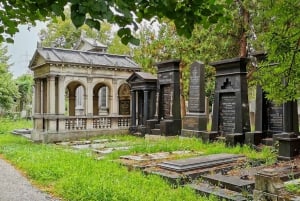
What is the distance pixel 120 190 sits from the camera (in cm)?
571

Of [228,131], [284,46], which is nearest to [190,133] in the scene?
[228,131]

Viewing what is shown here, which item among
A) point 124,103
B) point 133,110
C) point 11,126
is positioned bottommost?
point 11,126

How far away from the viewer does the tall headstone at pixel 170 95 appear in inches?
575

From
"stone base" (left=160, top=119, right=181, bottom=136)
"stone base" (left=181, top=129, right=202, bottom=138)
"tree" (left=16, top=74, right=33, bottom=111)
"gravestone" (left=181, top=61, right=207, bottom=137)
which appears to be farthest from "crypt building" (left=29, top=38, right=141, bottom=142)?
"tree" (left=16, top=74, right=33, bottom=111)

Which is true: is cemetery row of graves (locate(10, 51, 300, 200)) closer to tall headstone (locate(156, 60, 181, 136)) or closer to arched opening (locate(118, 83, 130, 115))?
tall headstone (locate(156, 60, 181, 136))

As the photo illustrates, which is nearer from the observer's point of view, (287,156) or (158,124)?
(287,156)

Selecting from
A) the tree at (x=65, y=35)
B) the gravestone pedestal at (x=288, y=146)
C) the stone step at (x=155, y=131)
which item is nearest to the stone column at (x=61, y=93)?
the stone step at (x=155, y=131)

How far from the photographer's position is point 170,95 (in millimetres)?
15062

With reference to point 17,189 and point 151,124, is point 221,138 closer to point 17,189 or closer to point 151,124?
point 151,124

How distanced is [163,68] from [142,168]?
7970mm

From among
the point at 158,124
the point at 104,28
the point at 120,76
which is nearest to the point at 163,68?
the point at 158,124

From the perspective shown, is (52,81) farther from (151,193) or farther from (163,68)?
(151,193)

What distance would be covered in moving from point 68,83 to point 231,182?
13.6 m

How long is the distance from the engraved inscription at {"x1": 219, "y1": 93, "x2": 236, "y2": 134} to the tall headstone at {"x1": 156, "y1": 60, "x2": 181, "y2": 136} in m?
2.70
